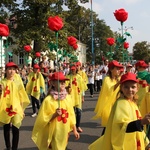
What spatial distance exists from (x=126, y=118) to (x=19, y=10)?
26.8 metres

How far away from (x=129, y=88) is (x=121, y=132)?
1.61 ft

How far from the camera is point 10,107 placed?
648cm

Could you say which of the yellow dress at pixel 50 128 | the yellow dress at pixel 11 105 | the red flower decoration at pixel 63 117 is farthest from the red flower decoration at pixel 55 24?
the yellow dress at pixel 11 105

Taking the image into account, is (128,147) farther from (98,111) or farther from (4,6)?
(4,6)

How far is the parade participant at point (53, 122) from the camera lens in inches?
197

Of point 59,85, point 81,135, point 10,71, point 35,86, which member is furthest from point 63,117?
point 35,86

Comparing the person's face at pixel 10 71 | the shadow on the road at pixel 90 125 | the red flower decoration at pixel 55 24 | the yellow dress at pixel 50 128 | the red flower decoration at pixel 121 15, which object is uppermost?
the red flower decoration at pixel 121 15

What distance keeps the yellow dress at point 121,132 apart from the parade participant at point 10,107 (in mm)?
2741

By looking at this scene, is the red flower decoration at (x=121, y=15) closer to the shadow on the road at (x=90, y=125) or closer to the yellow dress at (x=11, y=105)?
the yellow dress at (x=11, y=105)

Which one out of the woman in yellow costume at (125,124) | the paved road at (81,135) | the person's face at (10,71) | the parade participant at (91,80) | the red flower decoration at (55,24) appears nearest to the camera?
the woman in yellow costume at (125,124)

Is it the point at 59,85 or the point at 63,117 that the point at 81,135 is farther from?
the point at 59,85

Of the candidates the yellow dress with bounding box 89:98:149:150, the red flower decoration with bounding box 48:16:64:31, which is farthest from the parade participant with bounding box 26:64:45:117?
the yellow dress with bounding box 89:98:149:150

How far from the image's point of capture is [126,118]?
12.1 feet

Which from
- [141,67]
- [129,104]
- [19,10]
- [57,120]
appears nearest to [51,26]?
[57,120]
